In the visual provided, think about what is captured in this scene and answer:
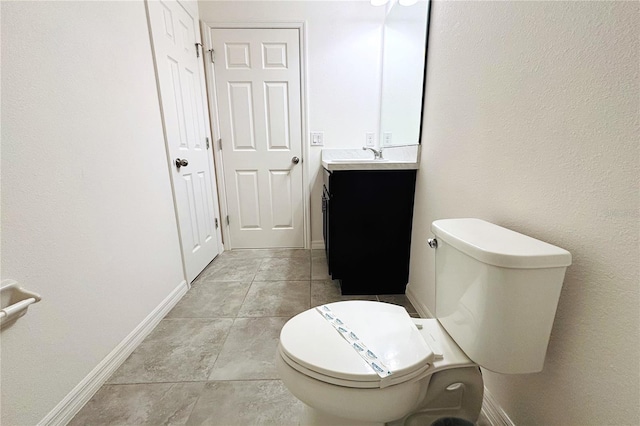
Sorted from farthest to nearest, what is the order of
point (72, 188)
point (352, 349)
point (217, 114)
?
point (217, 114), point (72, 188), point (352, 349)

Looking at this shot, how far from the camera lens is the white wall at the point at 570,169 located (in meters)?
0.51

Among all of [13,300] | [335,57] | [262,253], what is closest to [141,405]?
[13,300]

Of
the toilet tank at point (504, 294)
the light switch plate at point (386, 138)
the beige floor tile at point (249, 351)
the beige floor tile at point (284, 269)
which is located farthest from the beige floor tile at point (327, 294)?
the light switch plate at point (386, 138)

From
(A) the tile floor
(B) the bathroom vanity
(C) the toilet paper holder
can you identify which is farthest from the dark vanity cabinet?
(C) the toilet paper holder

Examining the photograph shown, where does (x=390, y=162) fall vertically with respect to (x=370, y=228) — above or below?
above

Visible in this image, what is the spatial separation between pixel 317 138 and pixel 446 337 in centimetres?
185

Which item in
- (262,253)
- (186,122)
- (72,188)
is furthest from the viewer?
(262,253)

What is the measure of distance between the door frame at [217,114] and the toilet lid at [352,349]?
1.66 meters

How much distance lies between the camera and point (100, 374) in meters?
1.07

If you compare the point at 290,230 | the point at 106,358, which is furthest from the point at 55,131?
the point at 290,230

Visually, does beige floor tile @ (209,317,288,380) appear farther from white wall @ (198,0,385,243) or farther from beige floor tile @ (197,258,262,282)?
white wall @ (198,0,385,243)

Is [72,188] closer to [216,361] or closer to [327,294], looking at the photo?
[216,361]

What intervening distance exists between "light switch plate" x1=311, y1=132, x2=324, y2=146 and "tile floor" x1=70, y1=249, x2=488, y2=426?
111cm

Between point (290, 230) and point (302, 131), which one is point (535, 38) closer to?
point (302, 131)
